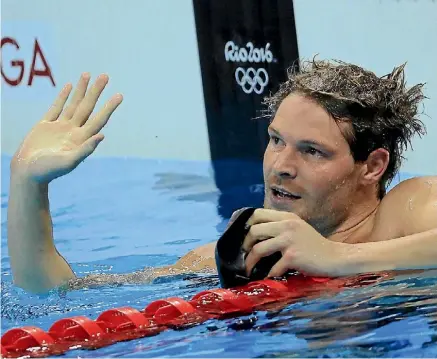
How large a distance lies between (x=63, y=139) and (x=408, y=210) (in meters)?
0.91

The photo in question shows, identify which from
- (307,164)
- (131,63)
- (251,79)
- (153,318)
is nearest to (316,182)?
(307,164)

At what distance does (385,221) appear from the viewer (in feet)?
7.83

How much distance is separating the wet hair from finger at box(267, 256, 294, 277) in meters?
0.43

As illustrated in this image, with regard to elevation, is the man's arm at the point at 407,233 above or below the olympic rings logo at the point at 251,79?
below

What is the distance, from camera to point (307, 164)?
2.32 m

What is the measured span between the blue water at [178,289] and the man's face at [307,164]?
11.9 inches

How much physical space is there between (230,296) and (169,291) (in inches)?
23.2

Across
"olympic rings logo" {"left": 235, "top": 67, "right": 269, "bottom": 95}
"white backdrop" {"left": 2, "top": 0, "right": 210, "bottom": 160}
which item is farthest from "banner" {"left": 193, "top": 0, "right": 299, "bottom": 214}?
"white backdrop" {"left": 2, "top": 0, "right": 210, "bottom": 160}

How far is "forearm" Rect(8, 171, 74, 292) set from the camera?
2.26 metres

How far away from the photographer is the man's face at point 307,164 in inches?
90.8

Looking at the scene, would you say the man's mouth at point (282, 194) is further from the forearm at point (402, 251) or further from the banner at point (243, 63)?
the banner at point (243, 63)

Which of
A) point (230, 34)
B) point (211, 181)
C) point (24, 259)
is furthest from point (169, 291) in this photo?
point (230, 34)

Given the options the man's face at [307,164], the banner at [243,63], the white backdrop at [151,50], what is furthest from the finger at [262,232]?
the white backdrop at [151,50]

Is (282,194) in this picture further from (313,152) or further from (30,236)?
(30,236)
